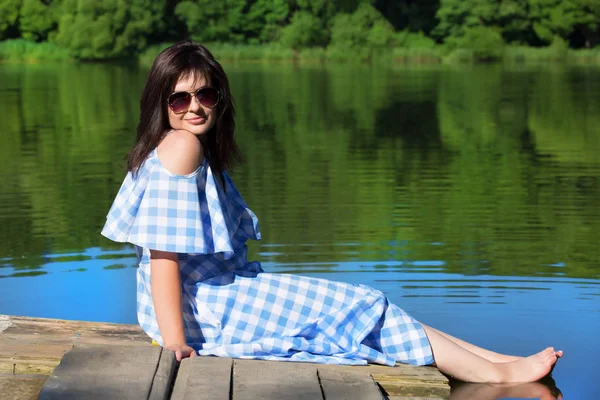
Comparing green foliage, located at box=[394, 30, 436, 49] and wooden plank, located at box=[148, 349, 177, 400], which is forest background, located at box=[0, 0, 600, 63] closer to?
green foliage, located at box=[394, 30, 436, 49]

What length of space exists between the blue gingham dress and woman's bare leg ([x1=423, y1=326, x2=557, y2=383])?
0.17 metres

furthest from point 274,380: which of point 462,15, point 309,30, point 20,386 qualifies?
point 462,15

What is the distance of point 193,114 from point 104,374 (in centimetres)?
81

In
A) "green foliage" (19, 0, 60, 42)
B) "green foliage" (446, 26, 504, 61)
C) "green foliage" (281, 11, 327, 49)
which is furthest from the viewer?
"green foliage" (19, 0, 60, 42)

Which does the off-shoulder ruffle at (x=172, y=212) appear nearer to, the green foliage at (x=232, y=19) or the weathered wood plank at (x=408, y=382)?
the weathered wood plank at (x=408, y=382)

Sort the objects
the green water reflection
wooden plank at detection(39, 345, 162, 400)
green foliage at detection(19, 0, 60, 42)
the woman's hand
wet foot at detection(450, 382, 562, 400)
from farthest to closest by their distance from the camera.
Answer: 1. green foliage at detection(19, 0, 60, 42)
2. the green water reflection
3. wet foot at detection(450, 382, 562, 400)
4. the woman's hand
5. wooden plank at detection(39, 345, 162, 400)

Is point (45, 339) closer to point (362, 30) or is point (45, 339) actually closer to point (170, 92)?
point (170, 92)

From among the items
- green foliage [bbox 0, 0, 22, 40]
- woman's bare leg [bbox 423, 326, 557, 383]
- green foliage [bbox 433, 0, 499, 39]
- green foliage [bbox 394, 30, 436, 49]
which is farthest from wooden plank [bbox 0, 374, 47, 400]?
green foliage [bbox 0, 0, 22, 40]

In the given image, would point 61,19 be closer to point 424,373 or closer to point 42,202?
point 42,202

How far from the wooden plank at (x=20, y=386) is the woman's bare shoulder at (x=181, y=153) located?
2.27ft

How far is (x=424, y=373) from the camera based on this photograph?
127 inches

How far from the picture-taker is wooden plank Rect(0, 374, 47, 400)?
9.41 ft

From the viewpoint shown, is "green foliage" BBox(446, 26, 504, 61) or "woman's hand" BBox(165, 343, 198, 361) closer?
"woman's hand" BBox(165, 343, 198, 361)

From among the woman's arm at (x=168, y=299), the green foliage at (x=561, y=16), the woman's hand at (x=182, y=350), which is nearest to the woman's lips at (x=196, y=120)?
the woman's arm at (x=168, y=299)
